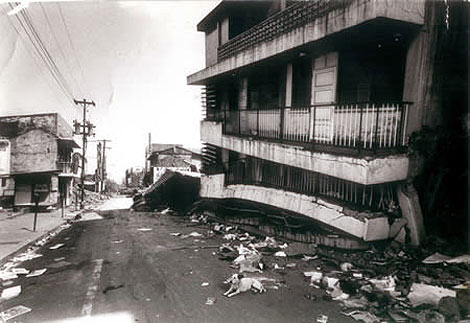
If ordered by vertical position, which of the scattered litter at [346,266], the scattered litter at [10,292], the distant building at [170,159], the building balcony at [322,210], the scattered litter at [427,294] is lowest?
the distant building at [170,159]

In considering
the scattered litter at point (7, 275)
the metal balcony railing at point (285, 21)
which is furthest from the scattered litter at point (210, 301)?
the metal balcony railing at point (285, 21)

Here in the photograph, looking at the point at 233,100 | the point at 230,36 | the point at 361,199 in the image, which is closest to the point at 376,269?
the point at 361,199

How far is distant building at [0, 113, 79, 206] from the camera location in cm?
2283

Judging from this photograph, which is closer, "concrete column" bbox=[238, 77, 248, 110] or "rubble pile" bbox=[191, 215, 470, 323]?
"rubble pile" bbox=[191, 215, 470, 323]

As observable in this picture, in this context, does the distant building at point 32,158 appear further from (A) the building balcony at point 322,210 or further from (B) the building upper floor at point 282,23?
(A) the building balcony at point 322,210

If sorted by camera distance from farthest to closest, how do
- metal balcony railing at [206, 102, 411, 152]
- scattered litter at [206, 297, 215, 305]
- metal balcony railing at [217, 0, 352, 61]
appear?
metal balcony railing at [217, 0, 352, 61] → metal balcony railing at [206, 102, 411, 152] → scattered litter at [206, 297, 215, 305]

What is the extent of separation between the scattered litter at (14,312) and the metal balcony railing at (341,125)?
7125 millimetres

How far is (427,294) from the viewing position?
473 cm

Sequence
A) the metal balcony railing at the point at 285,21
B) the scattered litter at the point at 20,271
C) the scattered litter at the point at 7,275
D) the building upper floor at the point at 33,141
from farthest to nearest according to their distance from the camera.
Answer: the building upper floor at the point at 33,141 → the metal balcony railing at the point at 285,21 → the scattered litter at the point at 20,271 → the scattered litter at the point at 7,275

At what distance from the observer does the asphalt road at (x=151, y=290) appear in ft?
15.8

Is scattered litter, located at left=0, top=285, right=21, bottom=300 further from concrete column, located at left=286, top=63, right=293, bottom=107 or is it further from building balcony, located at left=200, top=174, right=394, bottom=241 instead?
concrete column, located at left=286, top=63, right=293, bottom=107

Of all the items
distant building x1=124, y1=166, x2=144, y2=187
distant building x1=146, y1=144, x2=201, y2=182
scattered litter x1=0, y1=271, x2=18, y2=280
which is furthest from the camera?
distant building x1=124, y1=166, x2=144, y2=187

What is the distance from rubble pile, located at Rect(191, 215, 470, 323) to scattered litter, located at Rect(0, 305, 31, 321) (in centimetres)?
419

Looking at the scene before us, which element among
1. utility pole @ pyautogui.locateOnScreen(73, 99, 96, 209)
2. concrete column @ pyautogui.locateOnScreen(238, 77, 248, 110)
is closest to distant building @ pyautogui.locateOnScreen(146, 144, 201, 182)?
utility pole @ pyautogui.locateOnScreen(73, 99, 96, 209)
